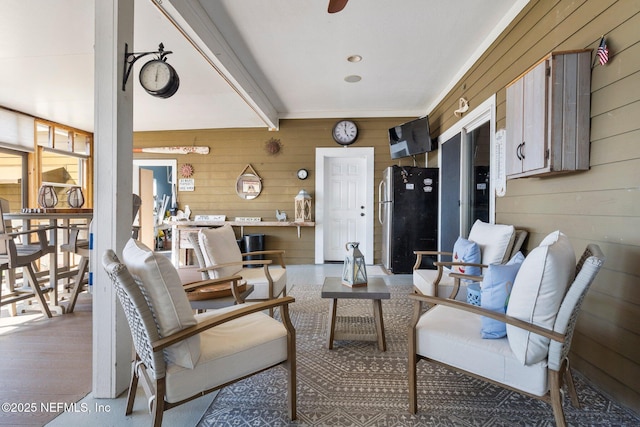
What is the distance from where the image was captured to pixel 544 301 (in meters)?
1.30

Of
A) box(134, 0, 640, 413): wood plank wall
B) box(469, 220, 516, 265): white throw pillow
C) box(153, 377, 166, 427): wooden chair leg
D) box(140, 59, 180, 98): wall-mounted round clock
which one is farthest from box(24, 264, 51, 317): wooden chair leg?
box(134, 0, 640, 413): wood plank wall

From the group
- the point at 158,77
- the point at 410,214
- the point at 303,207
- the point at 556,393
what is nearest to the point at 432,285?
the point at 556,393

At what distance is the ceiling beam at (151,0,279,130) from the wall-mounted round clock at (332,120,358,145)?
1.53 m

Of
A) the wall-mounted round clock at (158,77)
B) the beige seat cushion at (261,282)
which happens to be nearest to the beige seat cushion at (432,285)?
the beige seat cushion at (261,282)

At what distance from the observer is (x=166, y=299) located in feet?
4.10

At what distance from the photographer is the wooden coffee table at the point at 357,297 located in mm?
2242

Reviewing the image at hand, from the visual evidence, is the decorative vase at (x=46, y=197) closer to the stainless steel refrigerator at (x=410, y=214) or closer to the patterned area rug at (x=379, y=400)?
the patterned area rug at (x=379, y=400)

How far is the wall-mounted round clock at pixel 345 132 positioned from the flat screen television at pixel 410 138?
25.8 inches

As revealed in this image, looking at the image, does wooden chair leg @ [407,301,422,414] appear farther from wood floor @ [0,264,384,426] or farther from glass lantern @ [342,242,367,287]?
wood floor @ [0,264,384,426]

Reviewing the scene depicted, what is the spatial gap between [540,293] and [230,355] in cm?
137

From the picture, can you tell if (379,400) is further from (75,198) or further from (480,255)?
(75,198)

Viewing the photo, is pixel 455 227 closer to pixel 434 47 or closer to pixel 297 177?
pixel 434 47

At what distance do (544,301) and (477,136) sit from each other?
2715 mm

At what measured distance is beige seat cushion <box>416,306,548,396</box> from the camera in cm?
135
